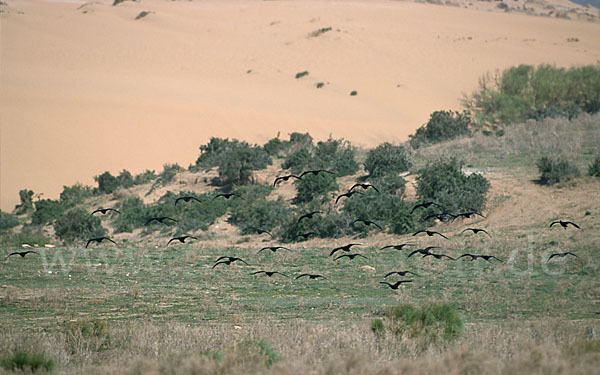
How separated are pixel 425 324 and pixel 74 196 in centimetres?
2246

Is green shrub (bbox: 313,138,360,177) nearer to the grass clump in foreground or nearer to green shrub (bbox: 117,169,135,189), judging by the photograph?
green shrub (bbox: 117,169,135,189)

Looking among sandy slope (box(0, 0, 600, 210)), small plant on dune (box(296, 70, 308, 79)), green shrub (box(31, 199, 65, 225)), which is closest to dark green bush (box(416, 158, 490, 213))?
green shrub (box(31, 199, 65, 225))

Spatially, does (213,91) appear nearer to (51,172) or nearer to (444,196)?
(51,172)

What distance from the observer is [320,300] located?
1241 cm

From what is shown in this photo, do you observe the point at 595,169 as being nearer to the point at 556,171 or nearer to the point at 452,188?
the point at 556,171

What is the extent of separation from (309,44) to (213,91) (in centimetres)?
1381

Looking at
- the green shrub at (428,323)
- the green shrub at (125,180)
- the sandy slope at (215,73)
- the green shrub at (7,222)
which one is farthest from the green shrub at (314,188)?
the sandy slope at (215,73)

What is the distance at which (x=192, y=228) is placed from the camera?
22.0 metres

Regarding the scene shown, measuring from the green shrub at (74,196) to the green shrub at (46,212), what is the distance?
755 millimetres

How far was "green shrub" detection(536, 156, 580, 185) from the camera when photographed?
20.9 meters

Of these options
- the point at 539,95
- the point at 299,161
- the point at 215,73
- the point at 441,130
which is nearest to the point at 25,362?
the point at 299,161

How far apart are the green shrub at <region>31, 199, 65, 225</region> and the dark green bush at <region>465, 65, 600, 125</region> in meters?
24.6

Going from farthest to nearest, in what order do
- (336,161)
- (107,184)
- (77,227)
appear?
1. (107,184)
2. (336,161)
3. (77,227)

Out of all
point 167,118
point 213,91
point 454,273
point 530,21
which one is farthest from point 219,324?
point 530,21
